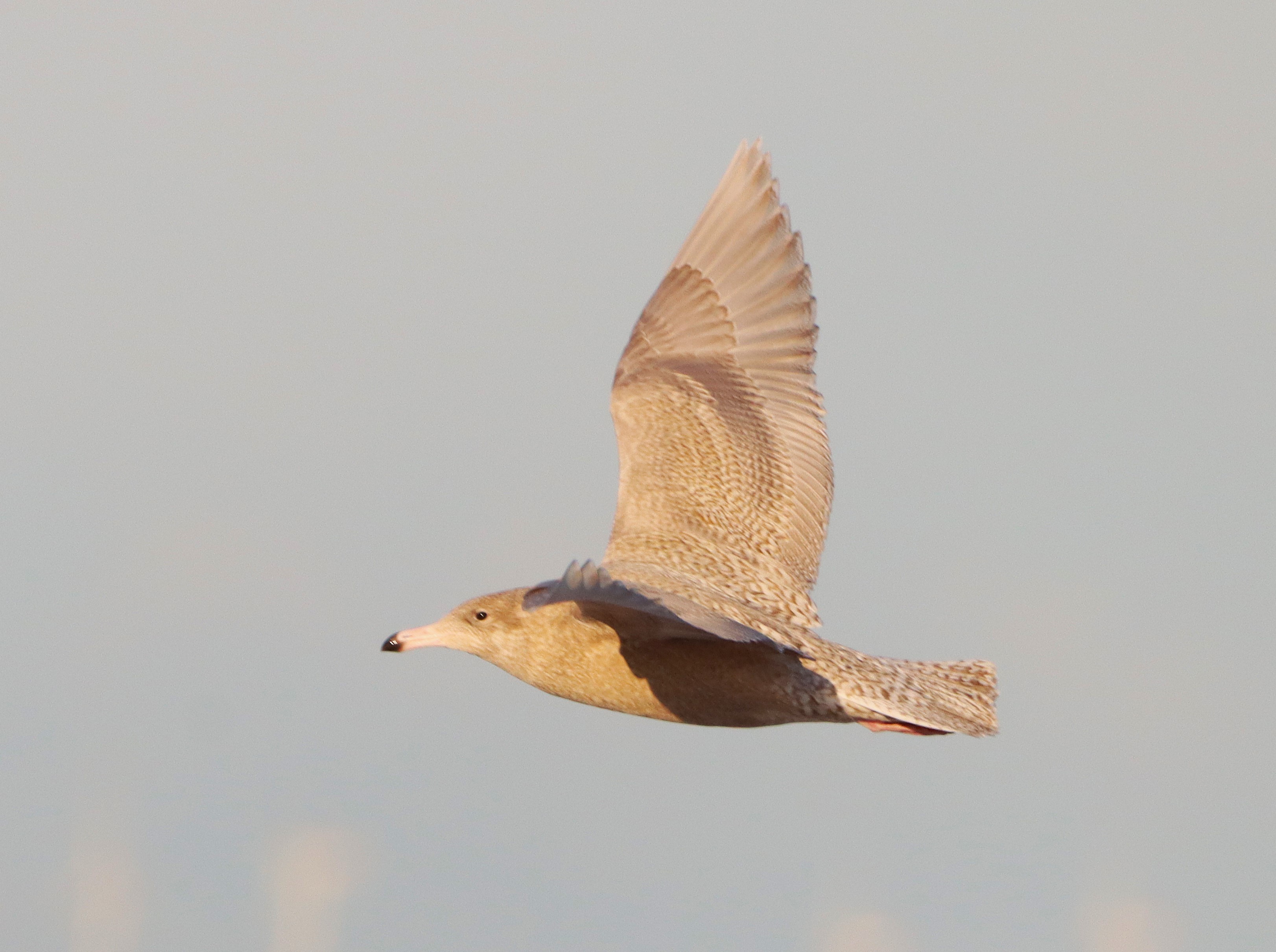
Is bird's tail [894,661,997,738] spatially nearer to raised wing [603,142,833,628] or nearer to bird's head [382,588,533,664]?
raised wing [603,142,833,628]

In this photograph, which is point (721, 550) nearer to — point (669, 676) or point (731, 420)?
point (731, 420)

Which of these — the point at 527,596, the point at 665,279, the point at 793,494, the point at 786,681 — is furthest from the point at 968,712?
the point at 665,279

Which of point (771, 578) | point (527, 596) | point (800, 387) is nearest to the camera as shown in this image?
point (527, 596)

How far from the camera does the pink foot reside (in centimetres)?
1119

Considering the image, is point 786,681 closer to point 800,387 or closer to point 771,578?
point 771,578

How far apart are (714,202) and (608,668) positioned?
492 cm

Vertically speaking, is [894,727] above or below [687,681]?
below

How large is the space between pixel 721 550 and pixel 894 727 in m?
1.96

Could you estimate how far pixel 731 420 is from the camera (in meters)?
13.1

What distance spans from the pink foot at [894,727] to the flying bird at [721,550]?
2 centimetres

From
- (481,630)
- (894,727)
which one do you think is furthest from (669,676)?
(894,727)

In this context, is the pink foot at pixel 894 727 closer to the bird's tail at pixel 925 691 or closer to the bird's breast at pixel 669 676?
the bird's tail at pixel 925 691

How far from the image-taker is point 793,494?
12844 millimetres

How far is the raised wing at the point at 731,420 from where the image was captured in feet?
40.1
